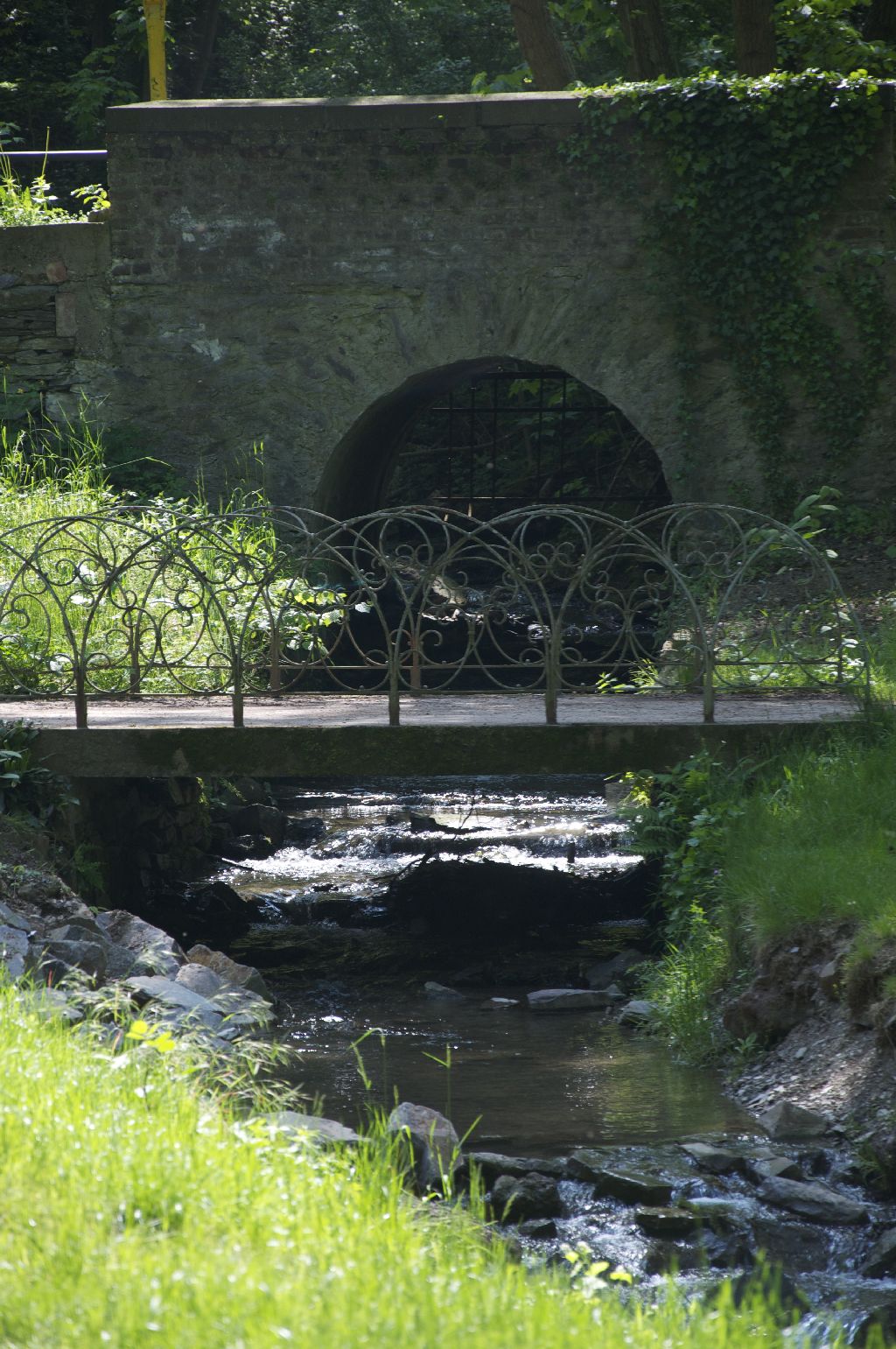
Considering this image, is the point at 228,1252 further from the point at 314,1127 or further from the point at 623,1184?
the point at 623,1184

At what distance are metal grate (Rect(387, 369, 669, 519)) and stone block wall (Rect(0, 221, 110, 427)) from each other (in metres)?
5.03

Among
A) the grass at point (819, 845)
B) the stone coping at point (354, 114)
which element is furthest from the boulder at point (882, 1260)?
the stone coping at point (354, 114)

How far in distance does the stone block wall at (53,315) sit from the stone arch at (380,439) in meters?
1.95

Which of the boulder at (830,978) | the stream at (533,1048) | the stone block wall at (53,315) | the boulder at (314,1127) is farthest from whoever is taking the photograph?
the stone block wall at (53,315)

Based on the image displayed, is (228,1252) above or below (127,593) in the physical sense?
below

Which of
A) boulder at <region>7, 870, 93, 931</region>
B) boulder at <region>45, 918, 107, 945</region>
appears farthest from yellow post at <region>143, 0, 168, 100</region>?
boulder at <region>45, 918, 107, 945</region>

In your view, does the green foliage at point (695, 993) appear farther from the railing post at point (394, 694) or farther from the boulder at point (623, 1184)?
the railing post at point (394, 694)

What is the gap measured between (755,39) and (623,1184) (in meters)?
10.0

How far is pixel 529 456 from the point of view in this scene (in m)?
18.1

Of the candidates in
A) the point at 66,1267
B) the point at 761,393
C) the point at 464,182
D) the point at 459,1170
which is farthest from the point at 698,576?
the point at 66,1267

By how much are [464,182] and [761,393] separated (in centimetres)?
275

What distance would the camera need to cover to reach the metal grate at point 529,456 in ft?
52.7

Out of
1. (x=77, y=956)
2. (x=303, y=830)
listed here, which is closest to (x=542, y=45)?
(x=303, y=830)

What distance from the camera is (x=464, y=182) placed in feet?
34.5
